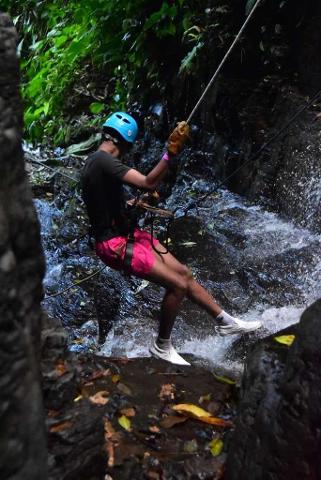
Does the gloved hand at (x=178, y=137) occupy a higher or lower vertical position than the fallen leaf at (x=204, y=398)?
higher

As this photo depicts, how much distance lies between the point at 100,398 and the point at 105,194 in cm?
170

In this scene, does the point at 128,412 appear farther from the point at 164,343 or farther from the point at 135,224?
the point at 135,224

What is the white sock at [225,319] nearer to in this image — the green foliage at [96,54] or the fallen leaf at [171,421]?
the fallen leaf at [171,421]

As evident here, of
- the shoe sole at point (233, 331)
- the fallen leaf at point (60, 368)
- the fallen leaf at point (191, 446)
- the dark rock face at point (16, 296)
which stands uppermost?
the dark rock face at point (16, 296)

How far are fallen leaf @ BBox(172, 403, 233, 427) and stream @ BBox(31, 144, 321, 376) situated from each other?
1115 millimetres

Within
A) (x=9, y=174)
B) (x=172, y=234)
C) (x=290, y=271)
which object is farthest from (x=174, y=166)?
(x=9, y=174)

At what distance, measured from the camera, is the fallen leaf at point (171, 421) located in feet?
10.8

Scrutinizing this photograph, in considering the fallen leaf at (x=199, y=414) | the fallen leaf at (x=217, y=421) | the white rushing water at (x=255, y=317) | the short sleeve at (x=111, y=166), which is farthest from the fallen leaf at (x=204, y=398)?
the short sleeve at (x=111, y=166)

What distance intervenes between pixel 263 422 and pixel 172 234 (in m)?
5.10

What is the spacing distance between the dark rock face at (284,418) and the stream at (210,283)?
1950 mm

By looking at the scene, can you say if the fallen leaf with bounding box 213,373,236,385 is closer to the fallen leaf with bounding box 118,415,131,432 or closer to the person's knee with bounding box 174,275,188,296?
the person's knee with bounding box 174,275,188,296

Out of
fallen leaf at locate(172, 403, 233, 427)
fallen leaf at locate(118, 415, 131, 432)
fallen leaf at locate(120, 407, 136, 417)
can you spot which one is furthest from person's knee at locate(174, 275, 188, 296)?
fallen leaf at locate(118, 415, 131, 432)

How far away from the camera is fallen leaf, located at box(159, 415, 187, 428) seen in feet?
10.8

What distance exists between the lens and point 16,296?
1433mm
